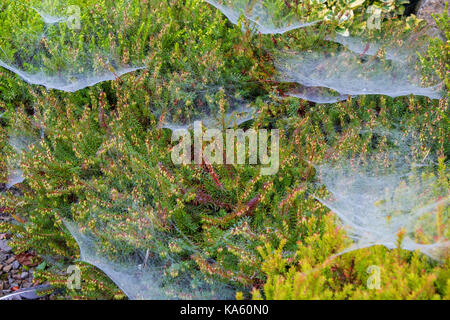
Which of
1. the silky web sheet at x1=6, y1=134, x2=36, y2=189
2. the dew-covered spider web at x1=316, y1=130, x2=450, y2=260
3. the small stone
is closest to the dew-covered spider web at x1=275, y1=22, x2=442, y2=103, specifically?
the dew-covered spider web at x1=316, y1=130, x2=450, y2=260

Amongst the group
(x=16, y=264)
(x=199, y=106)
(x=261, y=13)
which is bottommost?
(x=16, y=264)

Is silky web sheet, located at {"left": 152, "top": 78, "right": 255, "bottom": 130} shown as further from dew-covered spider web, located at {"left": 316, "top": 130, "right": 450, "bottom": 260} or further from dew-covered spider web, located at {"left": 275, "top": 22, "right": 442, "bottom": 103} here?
dew-covered spider web, located at {"left": 316, "top": 130, "right": 450, "bottom": 260}

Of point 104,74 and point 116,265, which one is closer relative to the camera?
point 116,265

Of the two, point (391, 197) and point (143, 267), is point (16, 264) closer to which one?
point (143, 267)

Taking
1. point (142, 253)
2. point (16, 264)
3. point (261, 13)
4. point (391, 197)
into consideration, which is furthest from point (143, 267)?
point (261, 13)

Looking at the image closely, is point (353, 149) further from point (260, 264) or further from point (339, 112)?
point (260, 264)

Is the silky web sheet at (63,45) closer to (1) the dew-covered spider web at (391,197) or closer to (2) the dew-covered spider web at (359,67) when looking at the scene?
(2) the dew-covered spider web at (359,67)
